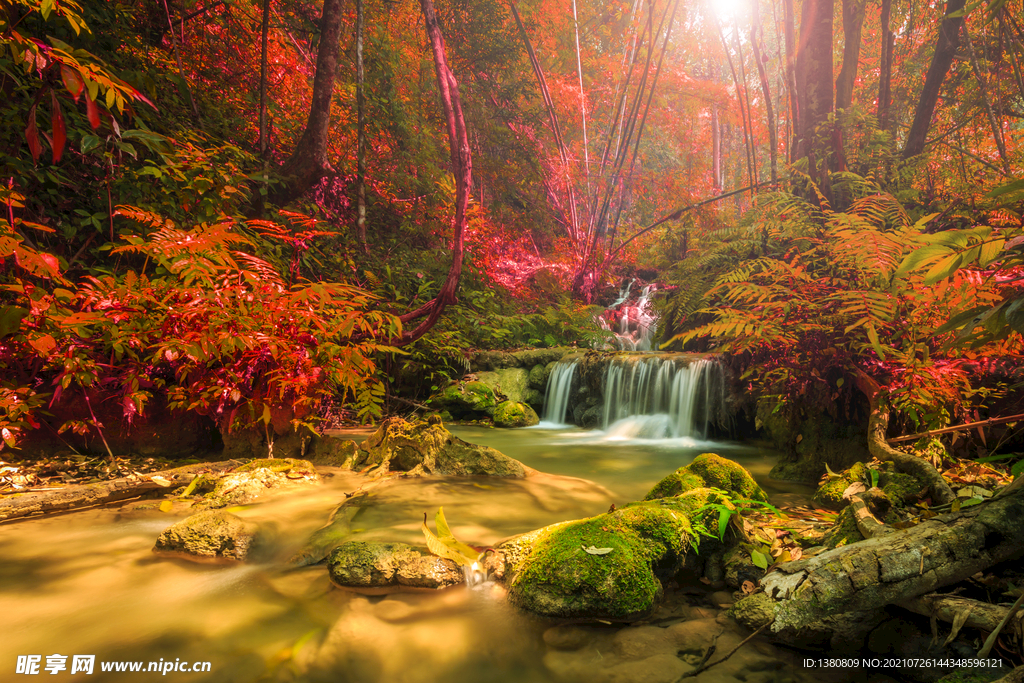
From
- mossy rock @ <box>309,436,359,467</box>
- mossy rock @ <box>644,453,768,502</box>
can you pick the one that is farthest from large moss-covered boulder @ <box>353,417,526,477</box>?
mossy rock @ <box>644,453,768,502</box>

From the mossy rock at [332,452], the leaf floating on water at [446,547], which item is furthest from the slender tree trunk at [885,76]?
the mossy rock at [332,452]

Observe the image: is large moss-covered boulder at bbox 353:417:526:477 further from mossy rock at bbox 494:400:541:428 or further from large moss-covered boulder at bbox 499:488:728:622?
mossy rock at bbox 494:400:541:428

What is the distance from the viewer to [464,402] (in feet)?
27.8

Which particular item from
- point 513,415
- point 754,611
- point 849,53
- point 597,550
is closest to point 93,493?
point 597,550

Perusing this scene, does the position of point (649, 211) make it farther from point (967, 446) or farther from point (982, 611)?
point (982, 611)

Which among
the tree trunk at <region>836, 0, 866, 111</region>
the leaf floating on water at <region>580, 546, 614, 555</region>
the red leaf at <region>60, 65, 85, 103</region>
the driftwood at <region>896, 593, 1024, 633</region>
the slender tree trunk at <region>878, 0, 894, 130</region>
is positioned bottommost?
the leaf floating on water at <region>580, 546, 614, 555</region>

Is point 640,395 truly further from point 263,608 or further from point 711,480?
point 263,608

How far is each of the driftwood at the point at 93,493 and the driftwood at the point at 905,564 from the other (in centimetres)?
407

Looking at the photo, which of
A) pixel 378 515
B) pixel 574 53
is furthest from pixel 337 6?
pixel 574 53

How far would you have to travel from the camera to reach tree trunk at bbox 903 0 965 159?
612 cm

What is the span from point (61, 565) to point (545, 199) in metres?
14.5

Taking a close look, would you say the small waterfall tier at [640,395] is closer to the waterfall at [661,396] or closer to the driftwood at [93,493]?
the waterfall at [661,396]

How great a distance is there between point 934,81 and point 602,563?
8.12 meters

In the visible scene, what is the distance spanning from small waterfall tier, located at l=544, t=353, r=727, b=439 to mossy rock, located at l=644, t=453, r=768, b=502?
3.66m
